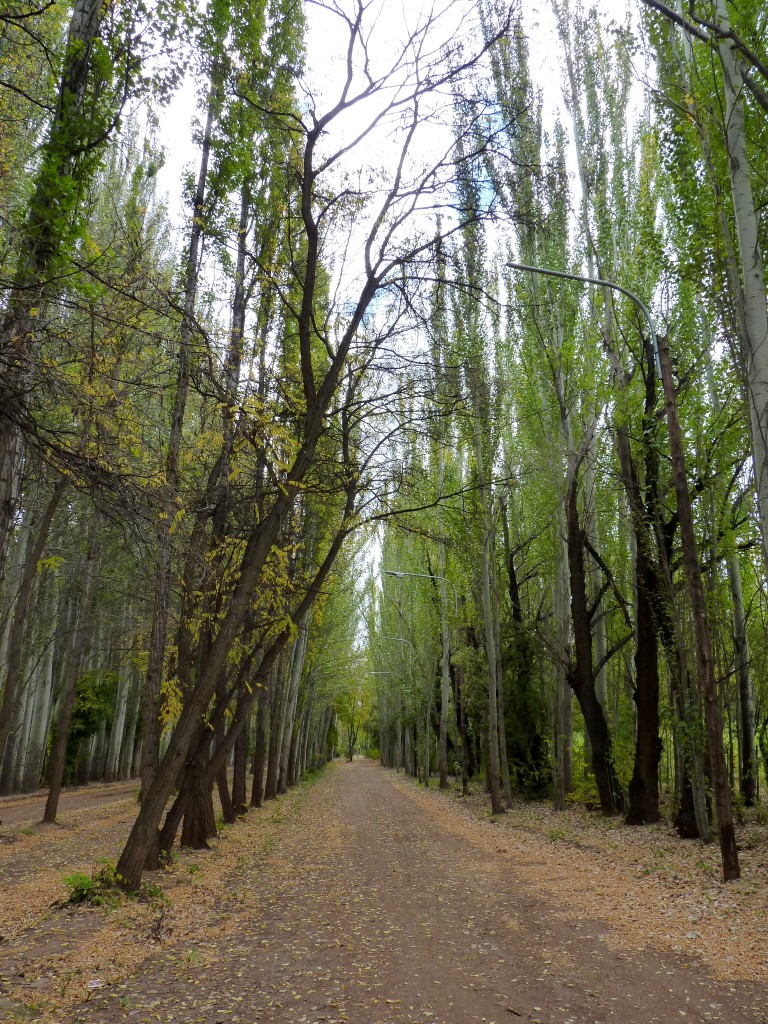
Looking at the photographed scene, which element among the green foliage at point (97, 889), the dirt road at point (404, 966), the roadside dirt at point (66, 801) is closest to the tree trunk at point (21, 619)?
the roadside dirt at point (66, 801)

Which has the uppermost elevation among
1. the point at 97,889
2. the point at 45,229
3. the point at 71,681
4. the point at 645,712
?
the point at 45,229

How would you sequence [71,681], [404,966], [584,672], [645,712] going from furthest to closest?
[584,672] → [71,681] → [645,712] → [404,966]

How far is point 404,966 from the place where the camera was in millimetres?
5477

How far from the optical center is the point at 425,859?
434 inches

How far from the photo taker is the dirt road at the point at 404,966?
4.53 m

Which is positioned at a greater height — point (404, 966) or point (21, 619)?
point (21, 619)

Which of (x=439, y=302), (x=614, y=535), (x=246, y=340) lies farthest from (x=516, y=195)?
(x=614, y=535)

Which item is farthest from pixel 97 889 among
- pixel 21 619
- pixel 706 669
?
pixel 706 669

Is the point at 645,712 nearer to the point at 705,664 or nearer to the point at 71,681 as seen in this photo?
the point at 705,664

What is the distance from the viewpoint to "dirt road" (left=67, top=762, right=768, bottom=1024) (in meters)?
4.53

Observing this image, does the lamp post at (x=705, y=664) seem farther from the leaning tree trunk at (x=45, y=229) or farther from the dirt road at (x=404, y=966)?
the leaning tree trunk at (x=45, y=229)

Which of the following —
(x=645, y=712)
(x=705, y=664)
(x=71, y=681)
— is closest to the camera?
(x=705, y=664)

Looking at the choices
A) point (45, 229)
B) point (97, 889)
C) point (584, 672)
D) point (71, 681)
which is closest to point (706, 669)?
point (584, 672)

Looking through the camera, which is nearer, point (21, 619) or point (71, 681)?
point (21, 619)
